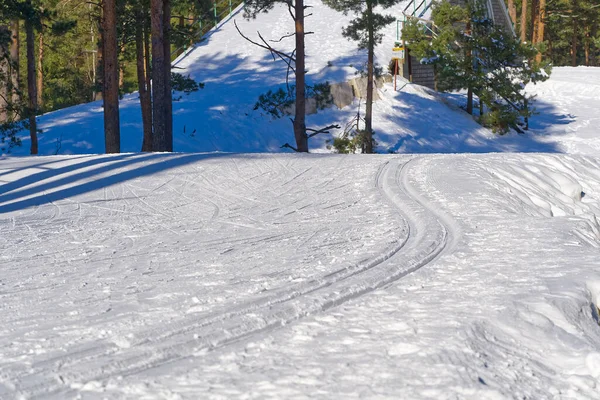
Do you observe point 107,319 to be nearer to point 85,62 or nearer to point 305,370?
point 305,370

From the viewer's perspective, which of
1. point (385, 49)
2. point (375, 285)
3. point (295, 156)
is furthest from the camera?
point (385, 49)

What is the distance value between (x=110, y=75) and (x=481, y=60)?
54.1 feet

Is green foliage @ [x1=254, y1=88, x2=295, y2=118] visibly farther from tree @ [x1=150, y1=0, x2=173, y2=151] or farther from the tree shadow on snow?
the tree shadow on snow

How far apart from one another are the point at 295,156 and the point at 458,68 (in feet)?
49.6

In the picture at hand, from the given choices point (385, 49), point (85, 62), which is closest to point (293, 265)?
point (385, 49)

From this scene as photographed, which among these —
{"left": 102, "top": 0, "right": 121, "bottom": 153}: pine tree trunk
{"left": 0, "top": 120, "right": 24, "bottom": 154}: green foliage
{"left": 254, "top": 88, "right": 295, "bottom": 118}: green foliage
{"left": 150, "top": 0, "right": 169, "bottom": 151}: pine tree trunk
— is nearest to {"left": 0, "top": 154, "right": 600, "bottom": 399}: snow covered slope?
{"left": 150, "top": 0, "right": 169, "bottom": 151}: pine tree trunk

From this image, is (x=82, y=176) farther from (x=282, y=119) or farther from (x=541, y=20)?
(x=541, y=20)

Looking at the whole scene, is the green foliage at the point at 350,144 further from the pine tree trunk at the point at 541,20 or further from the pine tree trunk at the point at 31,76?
the pine tree trunk at the point at 541,20

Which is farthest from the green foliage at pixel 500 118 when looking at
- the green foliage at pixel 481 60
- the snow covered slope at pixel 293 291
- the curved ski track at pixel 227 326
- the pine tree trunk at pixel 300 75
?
the curved ski track at pixel 227 326

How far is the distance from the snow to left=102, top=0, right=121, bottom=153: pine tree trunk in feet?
13.2

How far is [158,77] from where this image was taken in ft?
56.2

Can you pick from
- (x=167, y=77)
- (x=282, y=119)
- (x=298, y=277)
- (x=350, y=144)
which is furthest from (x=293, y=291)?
(x=282, y=119)

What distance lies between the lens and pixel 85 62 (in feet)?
142

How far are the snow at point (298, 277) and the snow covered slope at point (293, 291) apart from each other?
2 cm
